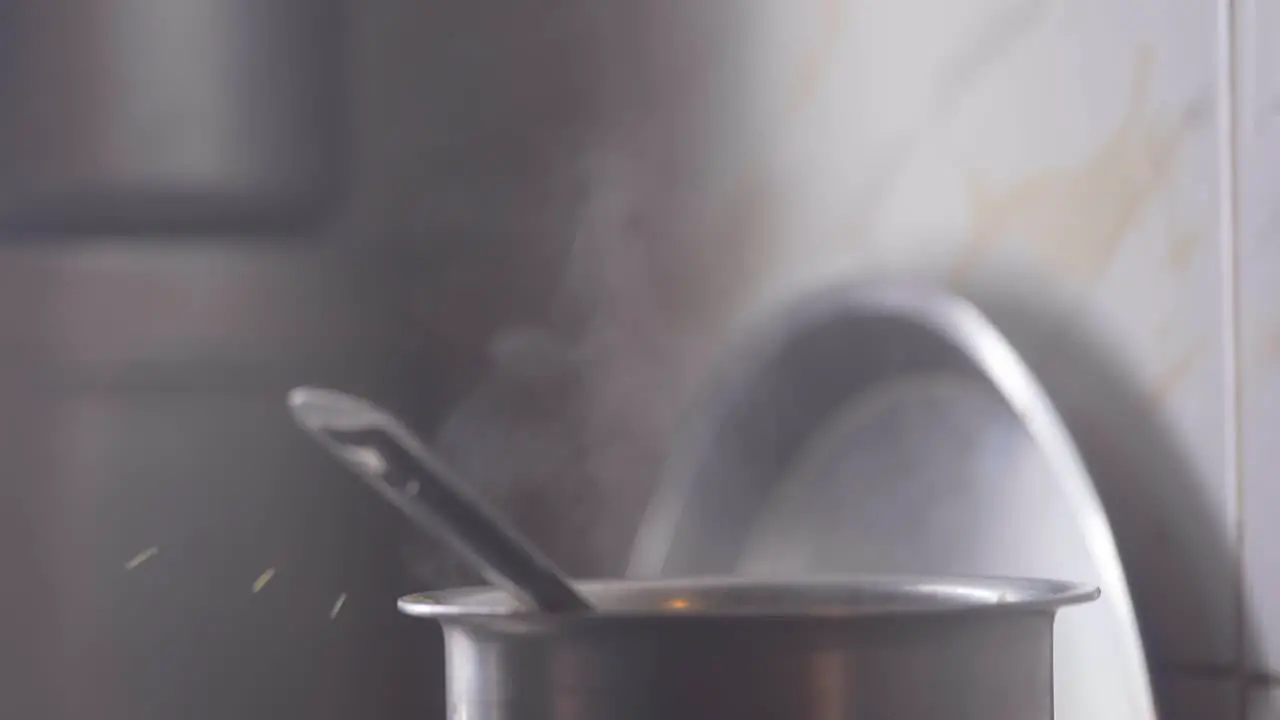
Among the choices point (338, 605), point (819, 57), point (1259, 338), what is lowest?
point (338, 605)

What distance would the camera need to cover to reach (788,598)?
1.19 ft

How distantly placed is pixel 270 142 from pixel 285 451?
0.15 meters

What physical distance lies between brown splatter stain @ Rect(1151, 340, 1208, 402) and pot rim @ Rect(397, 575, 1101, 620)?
90 millimetres

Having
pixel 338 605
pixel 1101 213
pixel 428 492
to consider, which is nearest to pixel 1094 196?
pixel 1101 213

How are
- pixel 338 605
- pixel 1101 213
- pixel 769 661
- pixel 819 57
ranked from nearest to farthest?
1. pixel 769 661
2. pixel 1101 213
3. pixel 819 57
4. pixel 338 605

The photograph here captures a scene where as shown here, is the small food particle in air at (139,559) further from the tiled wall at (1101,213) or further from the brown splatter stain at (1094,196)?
the brown splatter stain at (1094,196)

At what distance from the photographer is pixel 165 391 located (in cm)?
68

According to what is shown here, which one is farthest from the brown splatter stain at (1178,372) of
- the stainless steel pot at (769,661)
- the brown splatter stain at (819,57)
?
the brown splatter stain at (819,57)

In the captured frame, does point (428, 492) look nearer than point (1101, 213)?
Yes

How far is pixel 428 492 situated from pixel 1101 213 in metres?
0.22

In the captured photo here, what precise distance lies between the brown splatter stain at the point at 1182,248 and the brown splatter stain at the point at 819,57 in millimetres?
210

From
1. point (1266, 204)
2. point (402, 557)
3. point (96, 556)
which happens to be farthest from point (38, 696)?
point (1266, 204)

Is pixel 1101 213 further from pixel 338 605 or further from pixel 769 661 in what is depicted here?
pixel 338 605

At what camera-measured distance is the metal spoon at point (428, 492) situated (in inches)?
10.9
